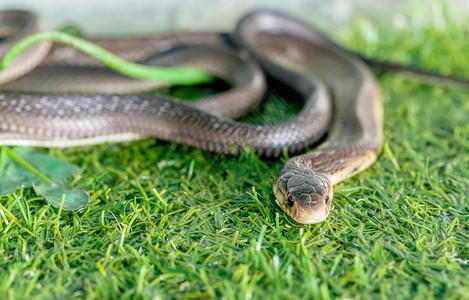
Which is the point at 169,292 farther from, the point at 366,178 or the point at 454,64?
the point at 454,64

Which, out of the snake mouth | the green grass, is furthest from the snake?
the green grass

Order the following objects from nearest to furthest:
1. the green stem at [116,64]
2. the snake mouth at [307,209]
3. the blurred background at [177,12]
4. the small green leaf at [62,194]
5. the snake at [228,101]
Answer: the snake mouth at [307,209]
the small green leaf at [62,194]
the snake at [228,101]
the green stem at [116,64]
the blurred background at [177,12]

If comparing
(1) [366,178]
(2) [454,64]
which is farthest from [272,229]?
(2) [454,64]

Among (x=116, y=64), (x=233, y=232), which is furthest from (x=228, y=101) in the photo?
(x=233, y=232)

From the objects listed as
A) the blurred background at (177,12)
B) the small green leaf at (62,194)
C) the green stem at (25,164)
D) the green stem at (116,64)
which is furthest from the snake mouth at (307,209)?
the blurred background at (177,12)

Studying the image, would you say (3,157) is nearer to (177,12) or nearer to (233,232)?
(233,232)

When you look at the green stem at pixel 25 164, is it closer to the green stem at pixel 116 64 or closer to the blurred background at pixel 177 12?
Answer: the green stem at pixel 116 64

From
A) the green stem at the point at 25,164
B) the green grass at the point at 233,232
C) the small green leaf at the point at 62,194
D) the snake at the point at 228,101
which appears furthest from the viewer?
the snake at the point at 228,101
